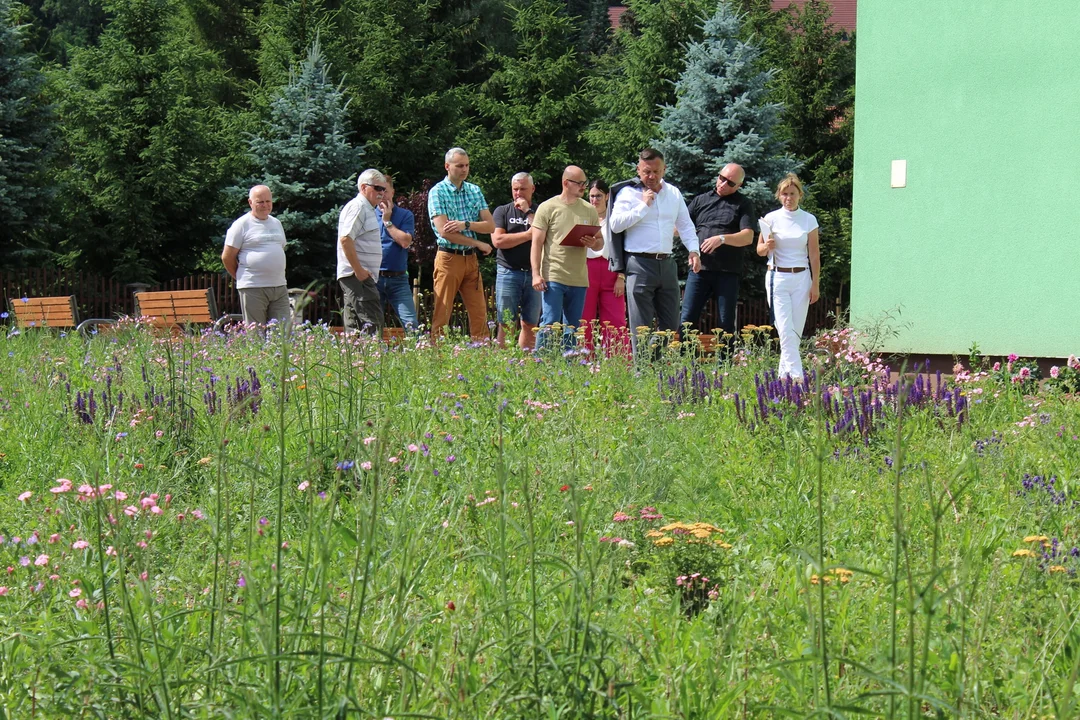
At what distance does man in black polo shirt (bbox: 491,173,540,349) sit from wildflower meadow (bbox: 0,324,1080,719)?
3783 mm

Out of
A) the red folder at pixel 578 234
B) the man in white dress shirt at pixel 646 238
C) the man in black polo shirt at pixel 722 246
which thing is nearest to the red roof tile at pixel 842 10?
the man in black polo shirt at pixel 722 246

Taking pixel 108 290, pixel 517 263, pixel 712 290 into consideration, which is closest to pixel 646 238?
pixel 712 290

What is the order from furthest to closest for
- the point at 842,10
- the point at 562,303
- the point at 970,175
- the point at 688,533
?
the point at 842,10 < the point at 970,175 < the point at 562,303 < the point at 688,533

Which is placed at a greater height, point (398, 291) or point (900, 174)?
point (900, 174)

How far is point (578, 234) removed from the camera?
9.38 metres

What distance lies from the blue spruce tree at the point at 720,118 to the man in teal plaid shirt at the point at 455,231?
43.8ft

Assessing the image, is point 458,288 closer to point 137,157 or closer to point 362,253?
point 362,253

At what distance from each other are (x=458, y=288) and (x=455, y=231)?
23.5 inches

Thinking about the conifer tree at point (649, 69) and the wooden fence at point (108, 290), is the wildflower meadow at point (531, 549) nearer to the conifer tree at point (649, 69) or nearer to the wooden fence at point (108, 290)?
the wooden fence at point (108, 290)

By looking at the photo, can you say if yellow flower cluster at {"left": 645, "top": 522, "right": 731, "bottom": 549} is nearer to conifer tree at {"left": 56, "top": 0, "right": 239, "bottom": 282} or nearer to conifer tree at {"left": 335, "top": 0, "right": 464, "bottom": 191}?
conifer tree at {"left": 56, "top": 0, "right": 239, "bottom": 282}

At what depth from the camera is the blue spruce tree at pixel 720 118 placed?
23.2 meters

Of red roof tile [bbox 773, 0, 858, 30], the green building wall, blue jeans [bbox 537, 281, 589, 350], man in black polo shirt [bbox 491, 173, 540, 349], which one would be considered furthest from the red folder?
red roof tile [bbox 773, 0, 858, 30]

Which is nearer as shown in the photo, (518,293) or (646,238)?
(646,238)

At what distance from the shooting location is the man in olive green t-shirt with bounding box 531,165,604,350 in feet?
31.0
